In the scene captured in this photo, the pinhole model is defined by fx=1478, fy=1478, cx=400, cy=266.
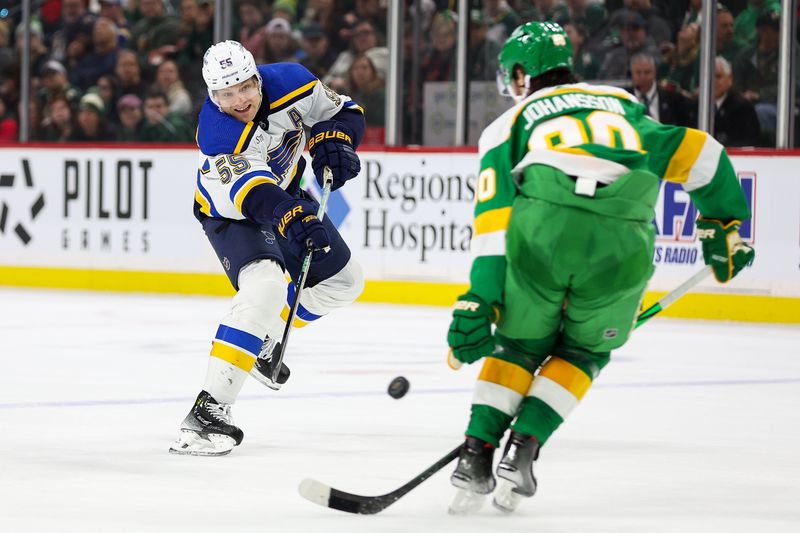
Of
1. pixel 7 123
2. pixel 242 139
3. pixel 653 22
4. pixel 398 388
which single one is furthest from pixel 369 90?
pixel 398 388

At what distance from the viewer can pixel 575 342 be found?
300cm

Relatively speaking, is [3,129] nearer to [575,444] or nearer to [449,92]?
[449,92]

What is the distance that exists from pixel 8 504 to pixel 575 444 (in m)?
1.57

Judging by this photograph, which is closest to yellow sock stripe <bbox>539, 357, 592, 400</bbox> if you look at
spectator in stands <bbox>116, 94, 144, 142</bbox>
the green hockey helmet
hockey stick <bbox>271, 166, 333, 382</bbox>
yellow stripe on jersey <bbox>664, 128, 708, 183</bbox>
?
yellow stripe on jersey <bbox>664, 128, 708, 183</bbox>

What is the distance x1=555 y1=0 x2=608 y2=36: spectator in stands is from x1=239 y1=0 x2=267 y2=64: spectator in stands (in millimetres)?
2298

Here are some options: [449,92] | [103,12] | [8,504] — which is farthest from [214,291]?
[8,504]

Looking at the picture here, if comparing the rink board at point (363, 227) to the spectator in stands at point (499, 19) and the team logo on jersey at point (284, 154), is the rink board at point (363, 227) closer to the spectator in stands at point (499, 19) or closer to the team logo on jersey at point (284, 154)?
the spectator in stands at point (499, 19)

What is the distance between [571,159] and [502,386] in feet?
1.55

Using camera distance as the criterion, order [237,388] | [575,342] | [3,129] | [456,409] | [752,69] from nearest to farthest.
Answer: [575,342], [237,388], [456,409], [752,69], [3,129]

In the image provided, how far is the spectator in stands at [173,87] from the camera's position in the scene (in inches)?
397

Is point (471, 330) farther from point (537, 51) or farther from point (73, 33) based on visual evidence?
point (73, 33)

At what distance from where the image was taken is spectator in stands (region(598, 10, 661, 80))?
27.1 feet

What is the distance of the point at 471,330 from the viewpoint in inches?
111

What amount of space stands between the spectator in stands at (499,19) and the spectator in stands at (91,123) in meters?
2.98
